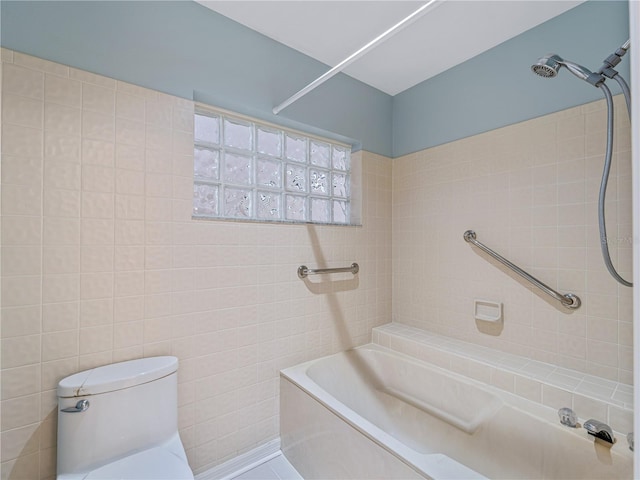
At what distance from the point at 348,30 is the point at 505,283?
171 centimetres

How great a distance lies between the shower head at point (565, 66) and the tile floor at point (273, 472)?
2271 millimetres

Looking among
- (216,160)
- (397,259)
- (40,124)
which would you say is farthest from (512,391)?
(40,124)

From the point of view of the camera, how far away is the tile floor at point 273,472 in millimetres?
1578

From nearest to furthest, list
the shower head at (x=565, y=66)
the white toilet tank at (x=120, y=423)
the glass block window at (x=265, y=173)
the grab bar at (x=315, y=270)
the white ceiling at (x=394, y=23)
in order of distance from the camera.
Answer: the white toilet tank at (x=120, y=423) < the shower head at (x=565, y=66) < the white ceiling at (x=394, y=23) < the glass block window at (x=265, y=173) < the grab bar at (x=315, y=270)

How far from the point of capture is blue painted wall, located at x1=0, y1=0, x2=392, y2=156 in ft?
3.83

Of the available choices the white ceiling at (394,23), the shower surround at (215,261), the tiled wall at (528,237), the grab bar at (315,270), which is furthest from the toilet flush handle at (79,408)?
the tiled wall at (528,237)

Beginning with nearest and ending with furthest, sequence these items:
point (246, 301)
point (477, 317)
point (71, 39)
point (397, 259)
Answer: point (71, 39) < point (246, 301) < point (477, 317) < point (397, 259)

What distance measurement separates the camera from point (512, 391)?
153 centimetres

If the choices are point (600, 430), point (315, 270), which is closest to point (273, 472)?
point (315, 270)

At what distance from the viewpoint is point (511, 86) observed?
174cm

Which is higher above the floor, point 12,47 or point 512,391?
point 12,47

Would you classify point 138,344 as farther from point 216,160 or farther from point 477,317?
point 477,317

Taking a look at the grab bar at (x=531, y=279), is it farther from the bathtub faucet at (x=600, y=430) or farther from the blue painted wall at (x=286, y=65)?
the blue painted wall at (x=286, y=65)

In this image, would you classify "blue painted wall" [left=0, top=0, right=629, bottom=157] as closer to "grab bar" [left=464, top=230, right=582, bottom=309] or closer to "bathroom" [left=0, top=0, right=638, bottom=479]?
"bathroom" [left=0, top=0, right=638, bottom=479]
